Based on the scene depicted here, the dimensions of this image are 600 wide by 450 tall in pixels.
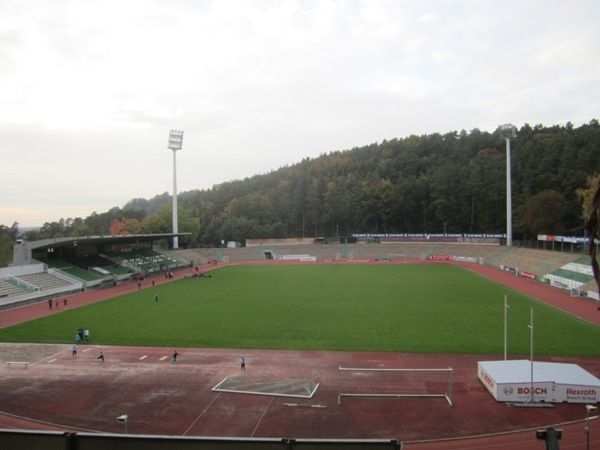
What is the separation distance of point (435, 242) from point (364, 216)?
22.7 metres

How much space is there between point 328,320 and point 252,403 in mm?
14793

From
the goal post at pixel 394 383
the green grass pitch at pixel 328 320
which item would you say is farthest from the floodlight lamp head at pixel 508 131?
the goal post at pixel 394 383

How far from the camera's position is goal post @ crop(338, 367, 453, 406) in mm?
19078

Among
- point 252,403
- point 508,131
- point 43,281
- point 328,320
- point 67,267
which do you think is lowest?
point 252,403

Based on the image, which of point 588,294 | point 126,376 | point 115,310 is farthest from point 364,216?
point 126,376

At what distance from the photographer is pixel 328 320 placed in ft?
108

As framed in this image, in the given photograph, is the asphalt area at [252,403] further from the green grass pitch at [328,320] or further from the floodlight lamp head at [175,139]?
the floodlight lamp head at [175,139]

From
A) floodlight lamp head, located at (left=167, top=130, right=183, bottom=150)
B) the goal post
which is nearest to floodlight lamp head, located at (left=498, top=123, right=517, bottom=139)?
floodlight lamp head, located at (left=167, top=130, right=183, bottom=150)

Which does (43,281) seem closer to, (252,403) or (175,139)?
(252,403)

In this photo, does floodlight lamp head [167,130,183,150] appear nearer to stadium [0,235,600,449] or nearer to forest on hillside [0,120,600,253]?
forest on hillside [0,120,600,253]

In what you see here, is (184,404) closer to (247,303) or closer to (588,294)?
(247,303)

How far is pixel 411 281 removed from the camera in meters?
52.8

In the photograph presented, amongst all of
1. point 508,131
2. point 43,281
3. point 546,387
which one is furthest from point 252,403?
point 508,131

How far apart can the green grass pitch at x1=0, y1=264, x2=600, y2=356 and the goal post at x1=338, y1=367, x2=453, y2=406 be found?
378 cm
